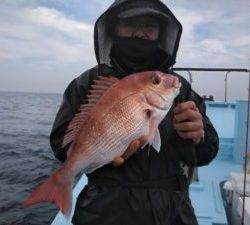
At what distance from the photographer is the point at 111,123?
222 centimetres

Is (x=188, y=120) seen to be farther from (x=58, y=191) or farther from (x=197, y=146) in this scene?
(x=58, y=191)

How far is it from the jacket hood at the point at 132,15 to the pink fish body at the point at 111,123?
0.66 meters

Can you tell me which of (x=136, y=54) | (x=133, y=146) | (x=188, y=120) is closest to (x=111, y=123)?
(x=133, y=146)

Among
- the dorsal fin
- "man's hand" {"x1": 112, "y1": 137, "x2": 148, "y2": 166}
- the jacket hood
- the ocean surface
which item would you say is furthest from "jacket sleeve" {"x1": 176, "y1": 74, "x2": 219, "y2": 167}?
the ocean surface

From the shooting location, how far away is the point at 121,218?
257cm

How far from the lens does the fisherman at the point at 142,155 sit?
8.40 feet

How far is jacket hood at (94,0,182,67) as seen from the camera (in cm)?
282

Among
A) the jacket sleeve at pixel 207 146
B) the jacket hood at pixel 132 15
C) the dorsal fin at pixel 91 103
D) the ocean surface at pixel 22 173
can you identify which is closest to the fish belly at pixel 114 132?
the dorsal fin at pixel 91 103

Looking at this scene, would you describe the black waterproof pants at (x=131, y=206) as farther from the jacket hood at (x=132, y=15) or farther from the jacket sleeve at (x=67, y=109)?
the jacket hood at (x=132, y=15)

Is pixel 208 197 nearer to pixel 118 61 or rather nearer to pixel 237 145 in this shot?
pixel 237 145

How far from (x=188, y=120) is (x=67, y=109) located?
2.73ft

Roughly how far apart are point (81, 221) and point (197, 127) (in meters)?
0.95

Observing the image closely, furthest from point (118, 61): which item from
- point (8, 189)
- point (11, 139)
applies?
point (11, 139)

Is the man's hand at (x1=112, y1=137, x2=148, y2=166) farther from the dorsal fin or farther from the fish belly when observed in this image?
the dorsal fin
